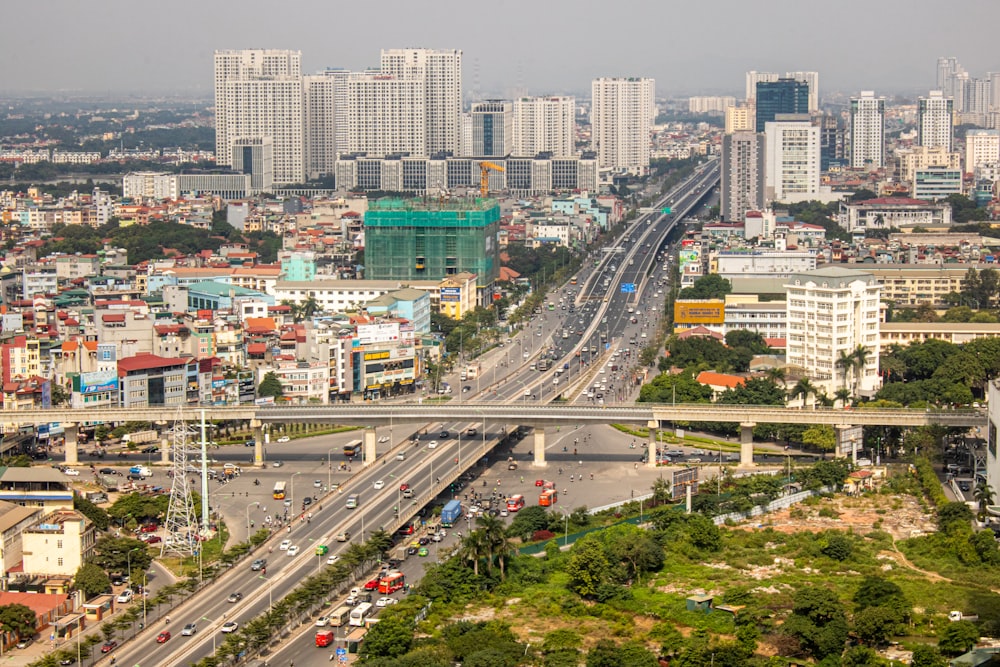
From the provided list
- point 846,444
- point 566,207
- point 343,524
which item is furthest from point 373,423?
point 566,207

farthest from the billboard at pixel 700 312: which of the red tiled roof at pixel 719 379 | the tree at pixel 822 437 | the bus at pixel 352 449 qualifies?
the bus at pixel 352 449

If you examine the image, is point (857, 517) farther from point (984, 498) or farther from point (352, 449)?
point (352, 449)

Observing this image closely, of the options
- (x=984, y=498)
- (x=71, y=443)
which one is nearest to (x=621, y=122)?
(x=71, y=443)

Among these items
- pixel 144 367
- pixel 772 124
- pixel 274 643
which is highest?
pixel 772 124

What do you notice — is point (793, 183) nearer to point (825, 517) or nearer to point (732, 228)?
point (732, 228)

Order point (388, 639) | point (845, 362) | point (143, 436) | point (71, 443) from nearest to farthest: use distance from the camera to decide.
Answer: point (388, 639), point (71, 443), point (143, 436), point (845, 362)

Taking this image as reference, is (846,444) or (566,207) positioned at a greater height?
(566,207)
